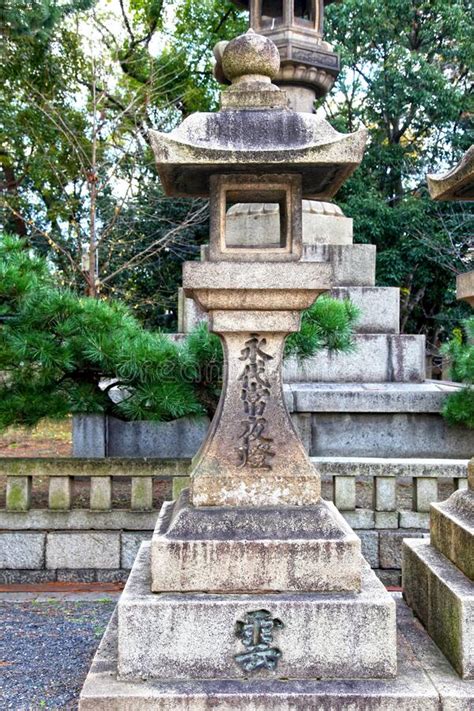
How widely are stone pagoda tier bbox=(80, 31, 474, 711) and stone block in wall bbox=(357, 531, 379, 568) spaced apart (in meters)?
1.83

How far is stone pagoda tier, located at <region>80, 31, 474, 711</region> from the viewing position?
9.53 feet

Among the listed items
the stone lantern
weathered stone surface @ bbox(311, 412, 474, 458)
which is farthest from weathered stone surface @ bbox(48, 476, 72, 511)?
the stone lantern

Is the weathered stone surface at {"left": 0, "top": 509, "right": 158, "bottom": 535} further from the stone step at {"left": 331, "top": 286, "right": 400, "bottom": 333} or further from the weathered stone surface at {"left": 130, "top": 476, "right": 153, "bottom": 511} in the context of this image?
the stone step at {"left": 331, "top": 286, "right": 400, "bottom": 333}

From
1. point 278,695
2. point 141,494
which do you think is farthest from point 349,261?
point 278,695

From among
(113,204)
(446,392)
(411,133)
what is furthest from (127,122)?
(446,392)

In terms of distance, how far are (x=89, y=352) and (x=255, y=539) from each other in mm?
2075

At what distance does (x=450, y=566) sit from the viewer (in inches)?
140

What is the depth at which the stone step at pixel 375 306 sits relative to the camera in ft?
27.6

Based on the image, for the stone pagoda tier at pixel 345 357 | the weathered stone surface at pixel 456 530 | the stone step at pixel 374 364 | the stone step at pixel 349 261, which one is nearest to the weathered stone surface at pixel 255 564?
the weathered stone surface at pixel 456 530

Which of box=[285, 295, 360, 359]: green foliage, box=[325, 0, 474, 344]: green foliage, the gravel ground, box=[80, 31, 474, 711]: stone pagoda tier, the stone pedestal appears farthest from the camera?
box=[325, 0, 474, 344]: green foliage

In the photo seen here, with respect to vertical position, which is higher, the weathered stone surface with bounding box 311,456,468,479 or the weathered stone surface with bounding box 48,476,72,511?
the weathered stone surface with bounding box 311,456,468,479

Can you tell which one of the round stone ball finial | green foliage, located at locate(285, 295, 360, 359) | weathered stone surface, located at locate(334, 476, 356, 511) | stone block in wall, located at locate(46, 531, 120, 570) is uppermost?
the round stone ball finial

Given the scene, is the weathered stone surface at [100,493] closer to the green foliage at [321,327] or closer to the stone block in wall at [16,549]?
the stone block in wall at [16,549]

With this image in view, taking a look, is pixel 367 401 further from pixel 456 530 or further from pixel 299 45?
pixel 299 45
